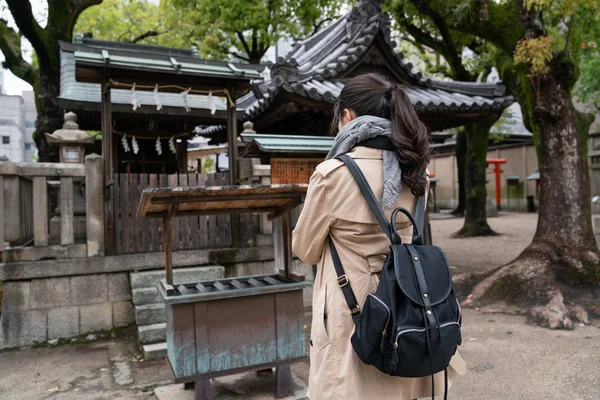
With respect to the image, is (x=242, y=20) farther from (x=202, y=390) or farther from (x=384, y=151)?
(x=384, y=151)

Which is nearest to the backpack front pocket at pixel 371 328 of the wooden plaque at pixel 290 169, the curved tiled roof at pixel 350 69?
the wooden plaque at pixel 290 169

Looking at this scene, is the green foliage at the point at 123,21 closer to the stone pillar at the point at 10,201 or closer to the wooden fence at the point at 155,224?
the wooden fence at the point at 155,224

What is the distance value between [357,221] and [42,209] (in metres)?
5.62

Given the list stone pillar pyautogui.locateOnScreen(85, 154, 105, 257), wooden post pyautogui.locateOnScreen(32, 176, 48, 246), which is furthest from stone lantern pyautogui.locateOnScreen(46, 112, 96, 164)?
wooden post pyautogui.locateOnScreen(32, 176, 48, 246)

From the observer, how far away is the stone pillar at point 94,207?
6578 millimetres

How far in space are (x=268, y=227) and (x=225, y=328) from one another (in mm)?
3434

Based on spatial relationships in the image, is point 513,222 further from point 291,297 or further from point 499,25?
point 291,297

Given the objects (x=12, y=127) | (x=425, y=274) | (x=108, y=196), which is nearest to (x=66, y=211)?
(x=108, y=196)

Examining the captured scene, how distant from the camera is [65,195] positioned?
6.46m

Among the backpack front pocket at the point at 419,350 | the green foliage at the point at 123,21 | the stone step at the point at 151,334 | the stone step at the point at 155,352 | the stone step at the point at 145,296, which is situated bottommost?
the stone step at the point at 155,352

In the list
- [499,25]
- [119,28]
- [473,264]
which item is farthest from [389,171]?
[119,28]

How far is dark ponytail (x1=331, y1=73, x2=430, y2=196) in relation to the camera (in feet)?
7.28

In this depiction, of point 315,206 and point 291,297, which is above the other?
point 315,206

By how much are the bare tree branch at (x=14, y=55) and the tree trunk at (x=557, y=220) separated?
12.0 m
